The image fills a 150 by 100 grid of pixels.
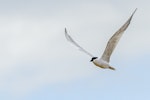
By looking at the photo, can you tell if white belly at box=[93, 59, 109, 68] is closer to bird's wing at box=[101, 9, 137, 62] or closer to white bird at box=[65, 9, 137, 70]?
white bird at box=[65, 9, 137, 70]

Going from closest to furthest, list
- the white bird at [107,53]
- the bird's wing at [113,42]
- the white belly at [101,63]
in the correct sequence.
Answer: the bird's wing at [113,42] → the white bird at [107,53] → the white belly at [101,63]

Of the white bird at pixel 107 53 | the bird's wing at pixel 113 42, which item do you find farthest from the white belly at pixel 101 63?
the bird's wing at pixel 113 42

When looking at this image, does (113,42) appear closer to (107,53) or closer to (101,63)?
(107,53)

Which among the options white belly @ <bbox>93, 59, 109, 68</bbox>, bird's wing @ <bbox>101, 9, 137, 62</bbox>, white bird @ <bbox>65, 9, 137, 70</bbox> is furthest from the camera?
white belly @ <bbox>93, 59, 109, 68</bbox>

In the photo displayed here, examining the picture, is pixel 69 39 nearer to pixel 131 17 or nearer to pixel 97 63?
pixel 97 63

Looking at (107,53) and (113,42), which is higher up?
(113,42)

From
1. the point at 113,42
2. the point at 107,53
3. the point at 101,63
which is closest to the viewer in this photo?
the point at 113,42

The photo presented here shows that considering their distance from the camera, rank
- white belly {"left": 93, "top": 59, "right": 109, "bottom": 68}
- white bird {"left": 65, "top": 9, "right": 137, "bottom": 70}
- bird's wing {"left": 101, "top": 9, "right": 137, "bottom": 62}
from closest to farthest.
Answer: bird's wing {"left": 101, "top": 9, "right": 137, "bottom": 62}, white bird {"left": 65, "top": 9, "right": 137, "bottom": 70}, white belly {"left": 93, "top": 59, "right": 109, "bottom": 68}

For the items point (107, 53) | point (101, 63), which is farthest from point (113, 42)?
point (101, 63)

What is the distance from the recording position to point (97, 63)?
4969 centimetres

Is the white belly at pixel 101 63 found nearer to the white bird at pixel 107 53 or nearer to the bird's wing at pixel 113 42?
the white bird at pixel 107 53

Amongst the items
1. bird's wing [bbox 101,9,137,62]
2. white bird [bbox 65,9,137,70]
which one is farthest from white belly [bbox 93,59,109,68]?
bird's wing [bbox 101,9,137,62]

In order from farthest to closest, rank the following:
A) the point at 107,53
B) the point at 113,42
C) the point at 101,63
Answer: the point at 107,53
the point at 101,63
the point at 113,42

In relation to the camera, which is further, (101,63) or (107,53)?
(107,53)
